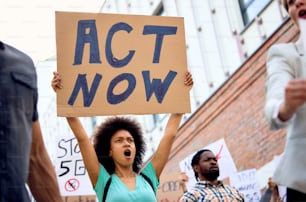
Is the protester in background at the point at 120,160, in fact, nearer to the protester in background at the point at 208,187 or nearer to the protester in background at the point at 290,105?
the protester in background at the point at 208,187

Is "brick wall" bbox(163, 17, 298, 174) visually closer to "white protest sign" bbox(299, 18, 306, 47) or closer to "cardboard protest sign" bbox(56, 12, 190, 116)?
"cardboard protest sign" bbox(56, 12, 190, 116)

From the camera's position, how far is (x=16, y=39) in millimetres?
3215

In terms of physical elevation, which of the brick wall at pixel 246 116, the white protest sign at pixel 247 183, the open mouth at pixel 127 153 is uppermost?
the brick wall at pixel 246 116

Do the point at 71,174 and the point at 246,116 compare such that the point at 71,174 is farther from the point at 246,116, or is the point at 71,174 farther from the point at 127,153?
the point at 246,116

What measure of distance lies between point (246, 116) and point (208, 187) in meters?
4.94

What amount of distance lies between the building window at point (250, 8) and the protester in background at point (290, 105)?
705 cm

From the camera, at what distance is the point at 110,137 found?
146 inches

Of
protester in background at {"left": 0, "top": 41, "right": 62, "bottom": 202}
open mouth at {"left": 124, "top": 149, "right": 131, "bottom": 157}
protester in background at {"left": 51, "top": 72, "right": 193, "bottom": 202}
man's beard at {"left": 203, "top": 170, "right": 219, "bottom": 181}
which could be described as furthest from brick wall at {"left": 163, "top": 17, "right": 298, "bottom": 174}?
protester in background at {"left": 0, "top": 41, "right": 62, "bottom": 202}

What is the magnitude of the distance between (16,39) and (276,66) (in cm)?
178

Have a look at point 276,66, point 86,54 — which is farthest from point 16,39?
point 276,66

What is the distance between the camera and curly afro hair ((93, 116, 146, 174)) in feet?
11.8

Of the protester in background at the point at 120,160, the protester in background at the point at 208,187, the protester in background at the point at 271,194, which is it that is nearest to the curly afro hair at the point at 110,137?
the protester in background at the point at 120,160

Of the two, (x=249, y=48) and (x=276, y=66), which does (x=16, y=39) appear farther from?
(x=249, y=48)

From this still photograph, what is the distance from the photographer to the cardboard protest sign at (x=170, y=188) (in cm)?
624
